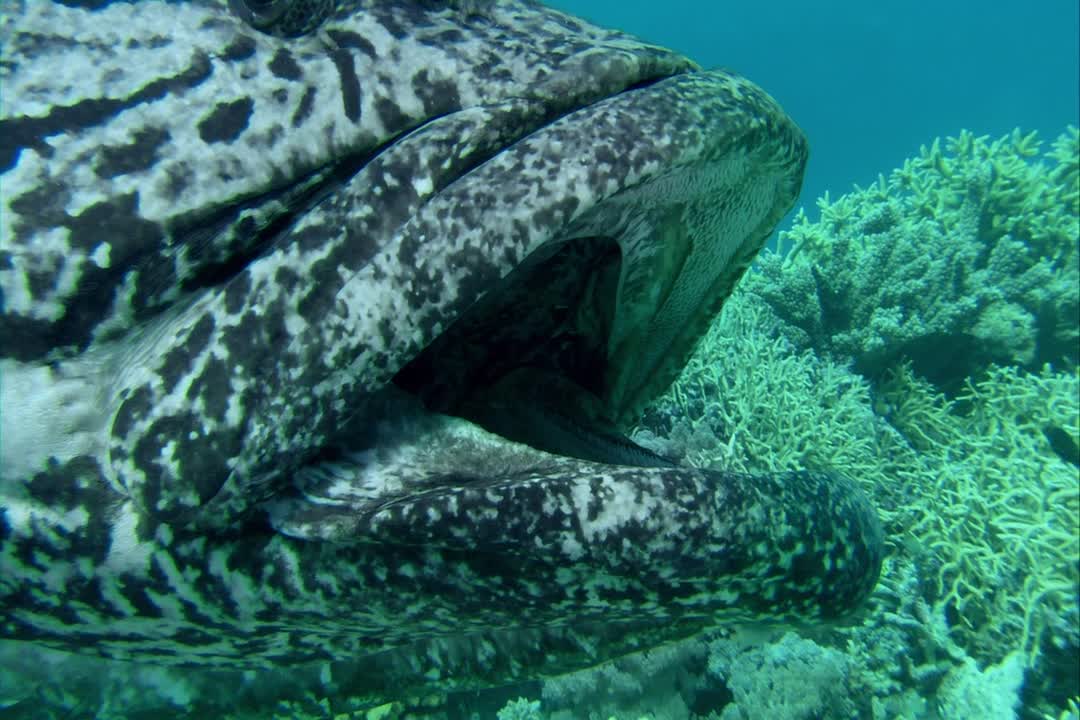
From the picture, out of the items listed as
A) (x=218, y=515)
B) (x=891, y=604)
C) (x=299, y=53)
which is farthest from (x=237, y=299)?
(x=891, y=604)

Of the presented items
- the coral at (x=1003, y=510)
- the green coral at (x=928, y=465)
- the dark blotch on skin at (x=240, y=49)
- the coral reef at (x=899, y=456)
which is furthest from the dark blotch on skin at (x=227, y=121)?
the coral at (x=1003, y=510)

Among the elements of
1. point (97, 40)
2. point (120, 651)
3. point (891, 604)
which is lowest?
point (120, 651)

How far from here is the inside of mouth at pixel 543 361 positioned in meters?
2.22

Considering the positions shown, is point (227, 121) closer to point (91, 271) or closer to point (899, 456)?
point (91, 271)

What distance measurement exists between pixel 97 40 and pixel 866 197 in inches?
339

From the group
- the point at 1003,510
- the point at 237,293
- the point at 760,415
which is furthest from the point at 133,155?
the point at 1003,510

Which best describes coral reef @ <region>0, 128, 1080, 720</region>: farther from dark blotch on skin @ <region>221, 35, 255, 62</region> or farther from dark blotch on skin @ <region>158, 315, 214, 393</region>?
dark blotch on skin @ <region>221, 35, 255, 62</region>

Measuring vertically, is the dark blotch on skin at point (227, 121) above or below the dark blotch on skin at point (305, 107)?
below

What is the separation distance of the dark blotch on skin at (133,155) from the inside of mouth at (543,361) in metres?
0.84

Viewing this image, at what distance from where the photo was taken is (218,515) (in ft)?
5.06

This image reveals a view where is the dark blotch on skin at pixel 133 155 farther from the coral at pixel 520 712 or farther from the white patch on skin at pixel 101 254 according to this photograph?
the coral at pixel 520 712

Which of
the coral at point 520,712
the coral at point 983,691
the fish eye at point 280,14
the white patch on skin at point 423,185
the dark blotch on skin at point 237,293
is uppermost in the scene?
the fish eye at point 280,14

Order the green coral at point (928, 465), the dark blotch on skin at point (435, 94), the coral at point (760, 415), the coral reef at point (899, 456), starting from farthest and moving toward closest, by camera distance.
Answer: the coral at point (760, 415), the green coral at point (928, 465), the coral reef at point (899, 456), the dark blotch on skin at point (435, 94)

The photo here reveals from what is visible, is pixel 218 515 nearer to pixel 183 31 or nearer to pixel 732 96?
pixel 183 31
